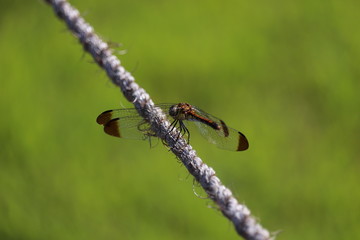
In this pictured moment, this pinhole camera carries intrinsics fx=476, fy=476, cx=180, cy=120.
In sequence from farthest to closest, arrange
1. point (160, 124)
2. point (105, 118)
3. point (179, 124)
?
1. point (105, 118)
2. point (179, 124)
3. point (160, 124)

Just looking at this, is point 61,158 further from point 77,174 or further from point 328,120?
point 328,120

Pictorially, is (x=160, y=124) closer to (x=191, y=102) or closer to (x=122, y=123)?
(x=122, y=123)

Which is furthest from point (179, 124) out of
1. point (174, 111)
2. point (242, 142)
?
point (242, 142)

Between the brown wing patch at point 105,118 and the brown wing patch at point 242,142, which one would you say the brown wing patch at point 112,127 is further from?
the brown wing patch at point 242,142

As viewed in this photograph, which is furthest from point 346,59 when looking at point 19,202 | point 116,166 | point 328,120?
point 19,202

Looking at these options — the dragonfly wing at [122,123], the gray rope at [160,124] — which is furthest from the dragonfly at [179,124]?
the gray rope at [160,124]

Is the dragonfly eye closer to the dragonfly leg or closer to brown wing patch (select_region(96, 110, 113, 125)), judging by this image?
the dragonfly leg
